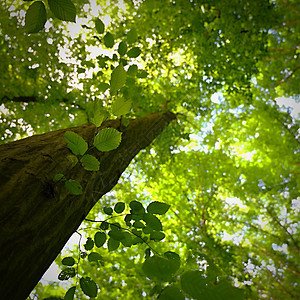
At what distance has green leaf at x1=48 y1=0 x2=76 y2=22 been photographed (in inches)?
15.8

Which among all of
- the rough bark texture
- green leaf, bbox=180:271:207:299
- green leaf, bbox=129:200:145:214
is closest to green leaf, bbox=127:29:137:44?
the rough bark texture

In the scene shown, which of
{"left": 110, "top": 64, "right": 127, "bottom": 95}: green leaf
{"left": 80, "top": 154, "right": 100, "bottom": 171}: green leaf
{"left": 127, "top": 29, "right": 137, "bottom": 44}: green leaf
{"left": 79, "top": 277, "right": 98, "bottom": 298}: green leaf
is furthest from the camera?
{"left": 127, "top": 29, "right": 137, "bottom": 44}: green leaf

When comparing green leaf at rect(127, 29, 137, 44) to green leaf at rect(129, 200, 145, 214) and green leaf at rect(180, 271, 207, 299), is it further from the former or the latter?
green leaf at rect(180, 271, 207, 299)

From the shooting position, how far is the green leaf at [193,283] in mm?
376

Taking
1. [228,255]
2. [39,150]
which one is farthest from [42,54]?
[228,255]

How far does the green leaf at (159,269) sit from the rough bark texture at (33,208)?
38cm

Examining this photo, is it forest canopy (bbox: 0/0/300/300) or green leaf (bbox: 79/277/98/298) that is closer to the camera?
green leaf (bbox: 79/277/98/298)

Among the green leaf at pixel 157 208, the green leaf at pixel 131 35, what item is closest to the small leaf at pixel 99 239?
the green leaf at pixel 157 208

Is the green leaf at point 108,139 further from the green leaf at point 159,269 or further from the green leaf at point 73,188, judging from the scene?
the green leaf at point 159,269

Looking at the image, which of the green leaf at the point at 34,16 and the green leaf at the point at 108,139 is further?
the green leaf at the point at 108,139

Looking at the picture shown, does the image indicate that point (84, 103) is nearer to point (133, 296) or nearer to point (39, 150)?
point (39, 150)

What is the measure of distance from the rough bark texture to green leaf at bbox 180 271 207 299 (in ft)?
1.44

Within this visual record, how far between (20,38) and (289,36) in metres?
5.81

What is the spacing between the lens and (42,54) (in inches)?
130
